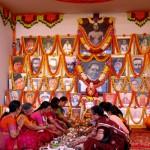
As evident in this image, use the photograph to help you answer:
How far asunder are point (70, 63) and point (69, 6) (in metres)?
1.73

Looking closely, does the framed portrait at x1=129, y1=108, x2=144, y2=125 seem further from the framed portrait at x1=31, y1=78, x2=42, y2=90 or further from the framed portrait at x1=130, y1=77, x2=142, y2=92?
the framed portrait at x1=31, y1=78, x2=42, y2=90

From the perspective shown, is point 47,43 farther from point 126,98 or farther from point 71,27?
point 126,98

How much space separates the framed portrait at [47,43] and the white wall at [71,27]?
0.18 meters

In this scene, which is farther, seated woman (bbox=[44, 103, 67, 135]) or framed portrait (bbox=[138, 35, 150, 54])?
framed portrait (bbox=[138, 35, 150, 54])

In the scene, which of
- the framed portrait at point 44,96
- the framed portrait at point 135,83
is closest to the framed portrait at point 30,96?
the framed portrait at point 44,96

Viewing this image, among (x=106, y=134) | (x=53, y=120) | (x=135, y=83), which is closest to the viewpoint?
(x=106, y=134)

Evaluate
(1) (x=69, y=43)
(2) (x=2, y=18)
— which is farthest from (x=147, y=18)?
(2) (x=2, y=18)

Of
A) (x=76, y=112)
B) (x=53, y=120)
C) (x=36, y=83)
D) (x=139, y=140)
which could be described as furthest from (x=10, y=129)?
(x=36, y=83)

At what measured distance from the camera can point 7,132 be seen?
6152mm

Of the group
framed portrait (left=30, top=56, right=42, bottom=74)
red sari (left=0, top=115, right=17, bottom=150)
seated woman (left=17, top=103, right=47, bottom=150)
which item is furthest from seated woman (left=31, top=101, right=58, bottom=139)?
framed portrait (left=30, top=56, right=42, bottom=74)

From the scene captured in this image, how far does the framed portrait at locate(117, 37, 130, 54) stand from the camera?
39.3 feet

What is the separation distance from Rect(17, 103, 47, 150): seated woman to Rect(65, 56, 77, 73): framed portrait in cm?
535

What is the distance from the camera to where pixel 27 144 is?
6352 mm

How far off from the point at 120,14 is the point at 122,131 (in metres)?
7.10
